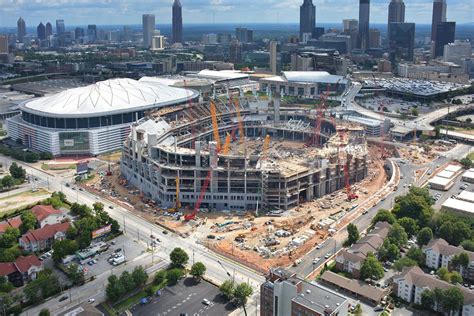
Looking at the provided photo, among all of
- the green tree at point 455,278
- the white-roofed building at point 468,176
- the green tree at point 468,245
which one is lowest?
the green tree at point 455,278

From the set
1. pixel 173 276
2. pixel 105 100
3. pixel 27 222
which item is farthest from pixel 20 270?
pixel 105 100

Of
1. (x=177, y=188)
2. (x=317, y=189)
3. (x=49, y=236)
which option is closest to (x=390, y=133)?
(x=317, y=189)

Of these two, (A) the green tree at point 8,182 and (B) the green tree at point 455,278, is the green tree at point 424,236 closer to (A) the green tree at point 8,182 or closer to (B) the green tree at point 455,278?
(B) the green tree at point 455,278

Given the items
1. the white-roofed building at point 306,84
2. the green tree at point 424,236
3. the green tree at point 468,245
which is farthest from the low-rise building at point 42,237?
the white-roofed building at point 306,84

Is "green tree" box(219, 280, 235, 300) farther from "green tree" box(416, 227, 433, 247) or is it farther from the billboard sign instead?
"green tree" box(416, 227, 433, 247)

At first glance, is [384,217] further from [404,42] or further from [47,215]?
[404,42]
